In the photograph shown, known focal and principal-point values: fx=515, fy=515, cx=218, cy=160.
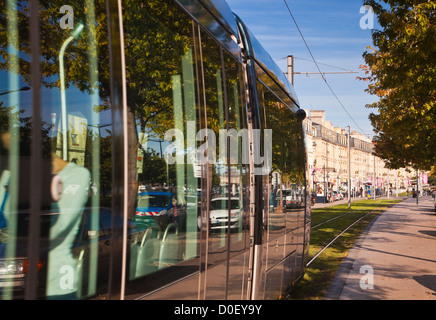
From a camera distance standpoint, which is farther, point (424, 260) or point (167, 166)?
point (424, 260)

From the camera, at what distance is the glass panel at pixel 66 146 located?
6.41 feet

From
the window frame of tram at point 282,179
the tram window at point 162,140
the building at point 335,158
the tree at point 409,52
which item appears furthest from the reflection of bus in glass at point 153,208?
the building at point 335,158

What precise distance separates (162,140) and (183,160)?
1.04ft

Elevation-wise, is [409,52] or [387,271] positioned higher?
[409,52]

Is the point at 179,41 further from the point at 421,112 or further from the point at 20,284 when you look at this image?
the point at 421,112

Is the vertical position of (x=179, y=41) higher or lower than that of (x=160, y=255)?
higher

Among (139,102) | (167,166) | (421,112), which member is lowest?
(167,166)

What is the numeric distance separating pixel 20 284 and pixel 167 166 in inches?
48.8

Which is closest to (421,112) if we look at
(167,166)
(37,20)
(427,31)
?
(427,31)

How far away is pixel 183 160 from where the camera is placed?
321cm

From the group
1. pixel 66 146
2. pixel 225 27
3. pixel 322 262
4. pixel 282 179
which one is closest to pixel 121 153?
pixel 66 146

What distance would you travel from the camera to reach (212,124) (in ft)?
12.4

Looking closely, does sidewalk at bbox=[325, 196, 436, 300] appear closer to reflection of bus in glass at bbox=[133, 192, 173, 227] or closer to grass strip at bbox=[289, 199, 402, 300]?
grass strip at bbox=[289, 199, 402, 300]

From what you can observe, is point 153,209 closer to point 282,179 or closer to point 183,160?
point 183,160
